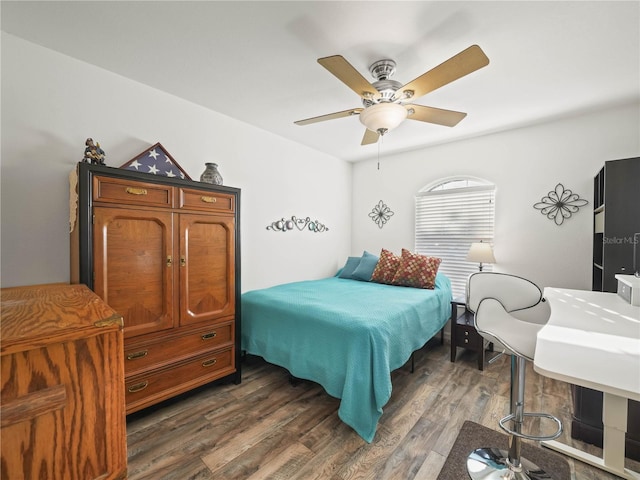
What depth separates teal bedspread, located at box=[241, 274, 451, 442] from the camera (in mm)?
1761

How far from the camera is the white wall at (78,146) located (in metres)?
1.75

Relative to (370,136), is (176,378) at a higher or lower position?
lower

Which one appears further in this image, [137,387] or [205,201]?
[205,201]

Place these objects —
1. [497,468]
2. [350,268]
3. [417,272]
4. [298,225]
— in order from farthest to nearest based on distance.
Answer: [350,268] → [298,225] → [417,272] → [497,468]

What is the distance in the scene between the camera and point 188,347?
213 centimetres

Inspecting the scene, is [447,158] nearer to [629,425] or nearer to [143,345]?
[629,425]

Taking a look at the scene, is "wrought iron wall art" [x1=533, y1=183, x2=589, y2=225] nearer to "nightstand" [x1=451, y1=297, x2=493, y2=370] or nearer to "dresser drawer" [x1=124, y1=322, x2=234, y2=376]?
"nightstand" [x1=451, y1=297, x2=493, y2=370]

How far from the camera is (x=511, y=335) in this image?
1.38m

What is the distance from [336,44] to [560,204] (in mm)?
2746

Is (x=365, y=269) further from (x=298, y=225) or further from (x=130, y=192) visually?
(x=130, y=192)

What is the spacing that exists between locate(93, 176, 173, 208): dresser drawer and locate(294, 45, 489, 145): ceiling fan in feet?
4.05

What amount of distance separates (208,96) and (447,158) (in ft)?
9.37

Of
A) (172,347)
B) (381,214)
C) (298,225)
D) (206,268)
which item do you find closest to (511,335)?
(206,268)

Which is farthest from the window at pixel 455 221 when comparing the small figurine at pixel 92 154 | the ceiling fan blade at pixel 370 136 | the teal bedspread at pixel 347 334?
the small figurine at pixel 92 154
